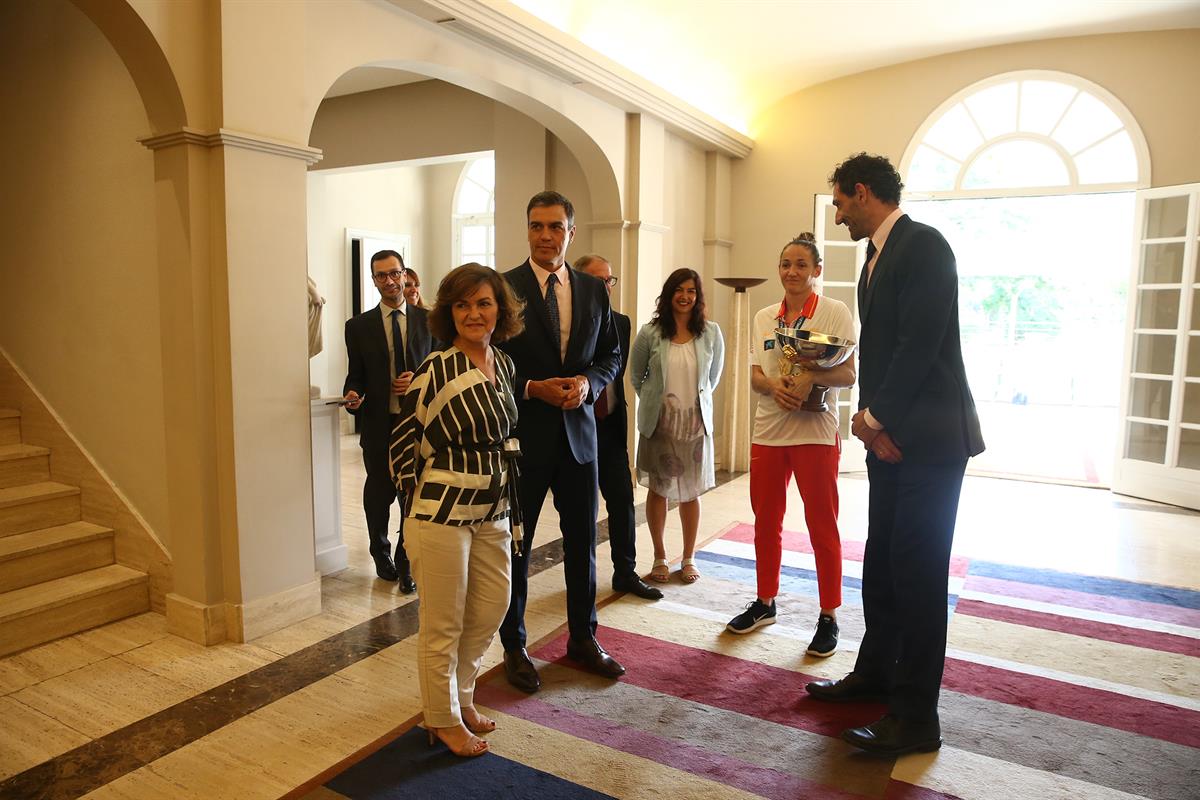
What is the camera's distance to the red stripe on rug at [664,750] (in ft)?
7.39

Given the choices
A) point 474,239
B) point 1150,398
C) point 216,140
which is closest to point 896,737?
point 216,140

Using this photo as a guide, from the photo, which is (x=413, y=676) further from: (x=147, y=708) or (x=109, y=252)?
(x=109, y=252)

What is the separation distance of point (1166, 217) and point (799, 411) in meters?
4.86

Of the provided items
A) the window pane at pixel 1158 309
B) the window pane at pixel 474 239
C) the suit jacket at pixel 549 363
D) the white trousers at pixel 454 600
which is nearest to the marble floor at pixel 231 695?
the white trousers at pixel 454 600

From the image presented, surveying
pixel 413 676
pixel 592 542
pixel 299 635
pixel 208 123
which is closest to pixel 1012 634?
pixel 592 542

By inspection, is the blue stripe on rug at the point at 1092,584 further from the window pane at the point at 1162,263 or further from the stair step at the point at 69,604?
the stair step at the point at 69,604

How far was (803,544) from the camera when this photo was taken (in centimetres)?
→ 481

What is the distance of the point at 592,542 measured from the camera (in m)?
2.91

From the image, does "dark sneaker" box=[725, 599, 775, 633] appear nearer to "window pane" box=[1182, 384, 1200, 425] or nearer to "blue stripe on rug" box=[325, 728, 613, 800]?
"blue stripe on rug" box=[325, 728, 613, 800]

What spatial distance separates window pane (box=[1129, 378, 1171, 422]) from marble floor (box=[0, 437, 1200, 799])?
80.8 inches

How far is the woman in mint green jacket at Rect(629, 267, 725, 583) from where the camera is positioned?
3.90 meters

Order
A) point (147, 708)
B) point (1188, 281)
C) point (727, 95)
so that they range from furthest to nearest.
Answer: point (727, 95) → point (1188, 281) → point (147, 708)

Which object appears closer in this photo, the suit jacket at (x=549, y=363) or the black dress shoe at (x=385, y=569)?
the suit jacket at (x=549, y=363)

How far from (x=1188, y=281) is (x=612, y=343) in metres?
5.27
